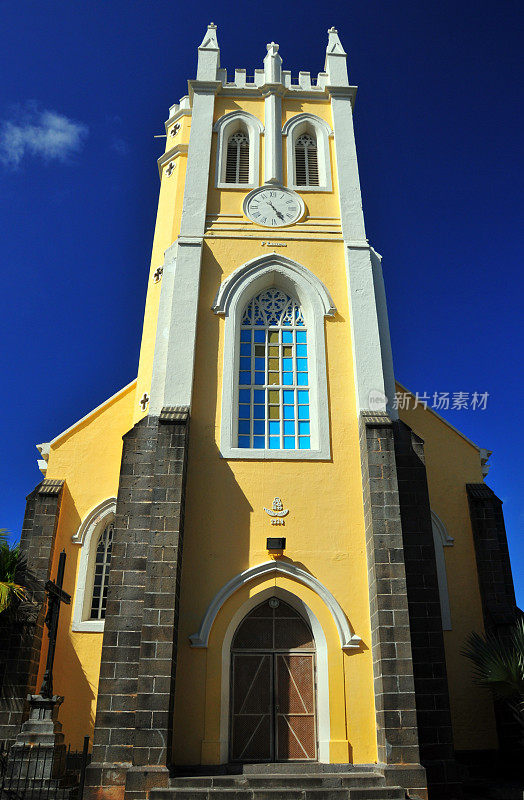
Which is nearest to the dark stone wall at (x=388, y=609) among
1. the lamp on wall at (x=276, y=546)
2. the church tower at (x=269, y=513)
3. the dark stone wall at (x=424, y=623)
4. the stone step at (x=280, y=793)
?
the church tower at (x=269, y=513)

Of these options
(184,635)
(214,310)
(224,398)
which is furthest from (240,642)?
(214,310)

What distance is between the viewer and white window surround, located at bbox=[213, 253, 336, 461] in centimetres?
1459

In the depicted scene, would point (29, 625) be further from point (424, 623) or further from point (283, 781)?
point (424, 623)

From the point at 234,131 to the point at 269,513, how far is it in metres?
11.9

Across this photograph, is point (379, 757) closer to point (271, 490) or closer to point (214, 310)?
point (271, 490)

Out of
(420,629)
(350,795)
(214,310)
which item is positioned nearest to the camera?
(350,795)

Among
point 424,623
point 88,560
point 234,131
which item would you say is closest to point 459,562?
point 424,623

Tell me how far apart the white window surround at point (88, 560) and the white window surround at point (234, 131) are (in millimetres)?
9219

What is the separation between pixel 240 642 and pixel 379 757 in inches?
131

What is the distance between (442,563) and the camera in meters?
17.1

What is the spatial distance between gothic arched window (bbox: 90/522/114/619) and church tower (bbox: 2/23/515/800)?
0.06 metres

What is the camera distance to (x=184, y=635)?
12953 millimetres

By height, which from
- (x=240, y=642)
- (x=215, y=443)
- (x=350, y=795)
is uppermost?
(x=215, y=443)

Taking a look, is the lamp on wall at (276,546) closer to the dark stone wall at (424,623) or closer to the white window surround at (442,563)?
the dark stone wall at (424,623)
